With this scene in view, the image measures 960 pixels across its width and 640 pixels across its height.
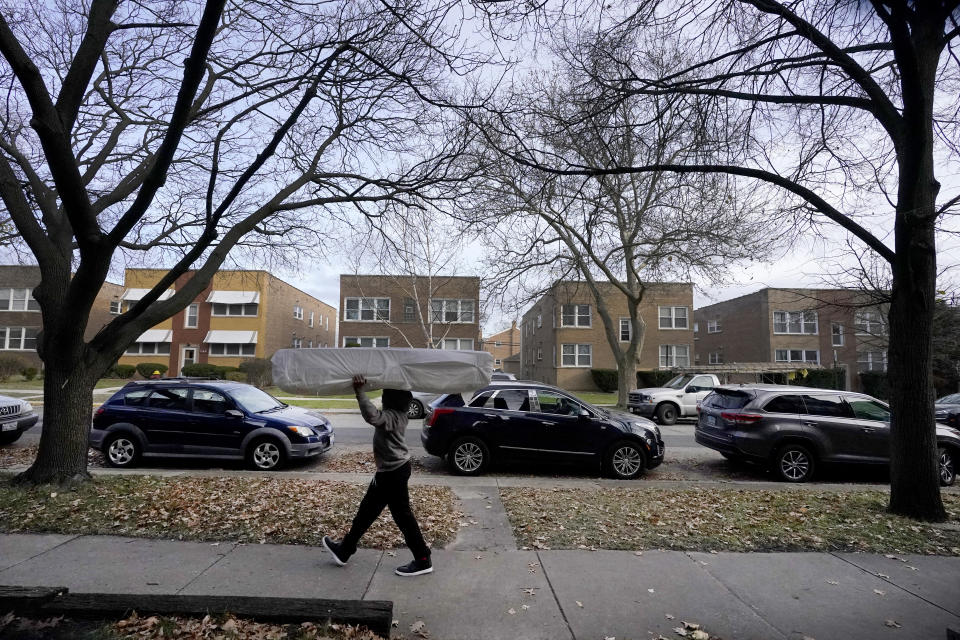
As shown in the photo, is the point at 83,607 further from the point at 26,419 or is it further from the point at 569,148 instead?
the point at 26,419

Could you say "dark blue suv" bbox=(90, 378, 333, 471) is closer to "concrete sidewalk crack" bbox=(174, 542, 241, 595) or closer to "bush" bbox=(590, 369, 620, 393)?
"concrete sidewalk crack" bbox=(174, 542, 241, 595)

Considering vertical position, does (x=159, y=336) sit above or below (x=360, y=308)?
below

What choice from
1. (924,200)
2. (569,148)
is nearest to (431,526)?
(569,148)

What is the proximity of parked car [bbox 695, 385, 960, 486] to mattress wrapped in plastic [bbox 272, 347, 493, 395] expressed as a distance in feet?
23.8

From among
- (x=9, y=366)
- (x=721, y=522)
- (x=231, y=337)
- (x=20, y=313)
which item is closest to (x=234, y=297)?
(x=231, y=337)

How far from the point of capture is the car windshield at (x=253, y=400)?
32.8ft

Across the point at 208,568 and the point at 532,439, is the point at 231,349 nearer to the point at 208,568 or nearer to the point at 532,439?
the point at 532,439

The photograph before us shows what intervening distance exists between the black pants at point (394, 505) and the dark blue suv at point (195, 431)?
573 centimetres

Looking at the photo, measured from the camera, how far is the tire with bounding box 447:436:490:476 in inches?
364

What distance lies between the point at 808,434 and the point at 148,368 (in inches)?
1457

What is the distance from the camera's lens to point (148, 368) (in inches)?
1346

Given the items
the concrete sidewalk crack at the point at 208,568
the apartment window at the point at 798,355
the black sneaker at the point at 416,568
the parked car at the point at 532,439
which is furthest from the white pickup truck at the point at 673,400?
the apartment window at the point at 798,355

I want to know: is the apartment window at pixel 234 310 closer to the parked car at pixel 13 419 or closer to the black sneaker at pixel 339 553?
the parked car at pixel 13 419

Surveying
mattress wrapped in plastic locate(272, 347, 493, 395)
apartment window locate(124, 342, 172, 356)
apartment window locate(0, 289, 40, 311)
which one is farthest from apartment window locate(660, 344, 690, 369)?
apartment window locate(0, 289, 40, 311)
